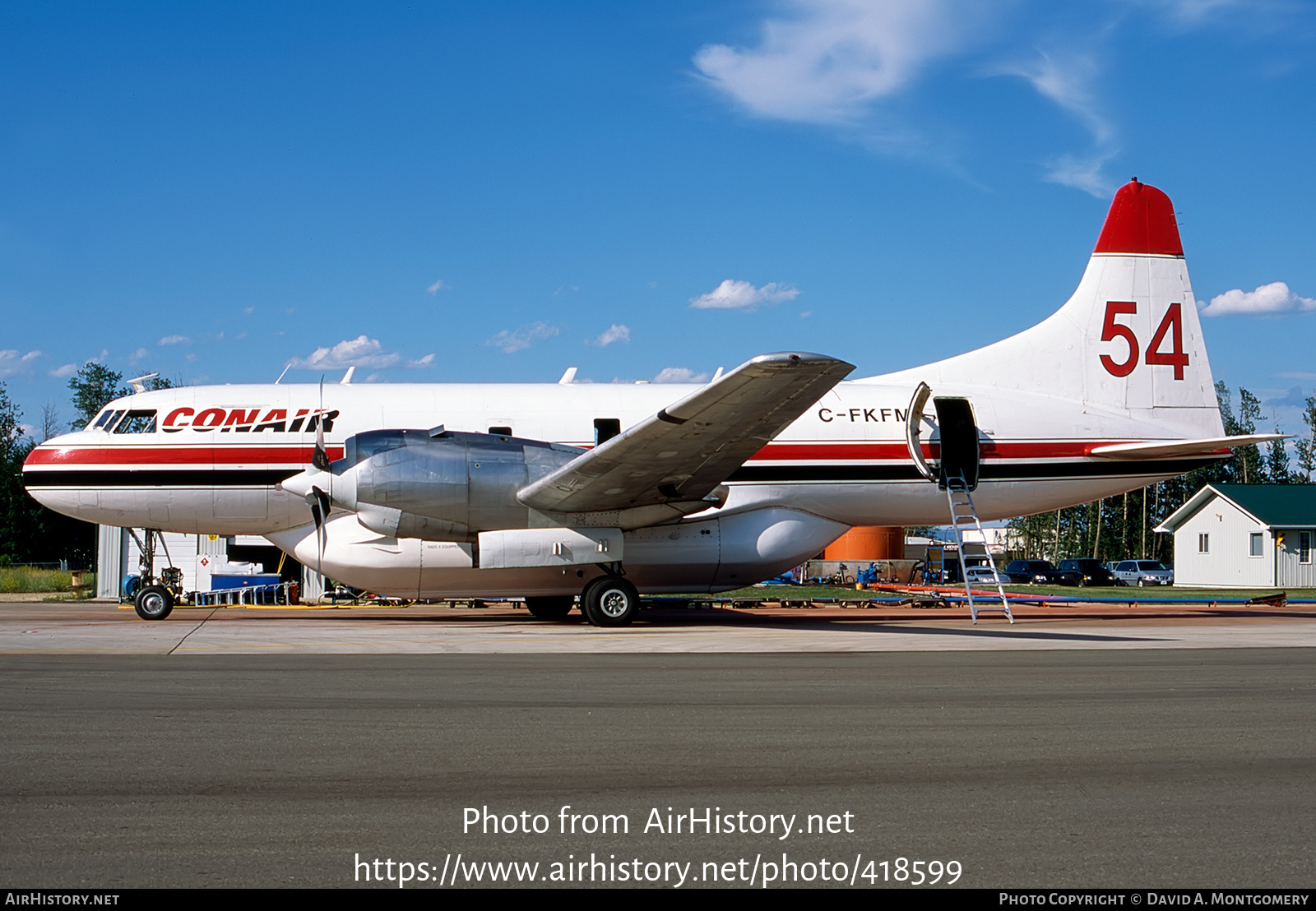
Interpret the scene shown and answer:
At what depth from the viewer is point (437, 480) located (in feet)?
51.8

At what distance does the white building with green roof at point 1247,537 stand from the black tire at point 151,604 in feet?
142

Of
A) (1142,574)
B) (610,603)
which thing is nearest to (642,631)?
(610,603)

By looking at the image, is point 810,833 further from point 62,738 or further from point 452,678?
point 452,678

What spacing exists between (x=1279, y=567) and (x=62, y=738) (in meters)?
49.5

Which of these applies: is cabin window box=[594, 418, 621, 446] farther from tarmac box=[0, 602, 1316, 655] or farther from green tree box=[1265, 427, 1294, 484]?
→ green tree box=[1265, 427, 1294, 484]

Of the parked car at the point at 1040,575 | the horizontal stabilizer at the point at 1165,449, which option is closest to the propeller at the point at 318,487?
the horizontal stabilizer at the point at 1165,449

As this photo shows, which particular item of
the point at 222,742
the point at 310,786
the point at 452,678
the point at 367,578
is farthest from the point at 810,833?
the point at 367,578

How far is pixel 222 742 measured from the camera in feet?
22.0

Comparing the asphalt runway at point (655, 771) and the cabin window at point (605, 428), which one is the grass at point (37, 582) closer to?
the cabin window at point (605, 428)

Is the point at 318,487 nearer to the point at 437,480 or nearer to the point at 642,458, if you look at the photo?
the point at 437,480

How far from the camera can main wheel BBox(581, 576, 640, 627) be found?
672 inches

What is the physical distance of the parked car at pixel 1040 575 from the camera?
49.6m

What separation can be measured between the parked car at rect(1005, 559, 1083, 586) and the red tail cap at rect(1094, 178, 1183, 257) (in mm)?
30237

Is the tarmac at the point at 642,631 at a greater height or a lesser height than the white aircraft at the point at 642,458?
lesser
